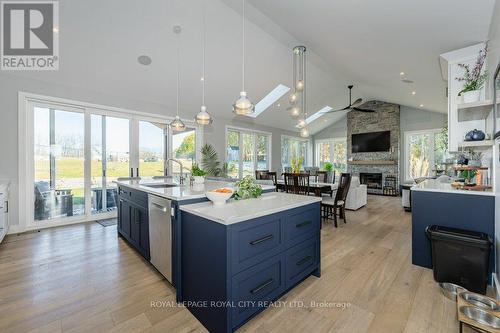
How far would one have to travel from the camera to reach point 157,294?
80.4 inches

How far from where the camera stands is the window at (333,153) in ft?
32.7

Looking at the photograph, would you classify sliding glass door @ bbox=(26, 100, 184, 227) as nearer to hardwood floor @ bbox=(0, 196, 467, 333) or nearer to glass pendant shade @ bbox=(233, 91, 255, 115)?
hardwood floor @ bbox=(0, 196, 467, 333)

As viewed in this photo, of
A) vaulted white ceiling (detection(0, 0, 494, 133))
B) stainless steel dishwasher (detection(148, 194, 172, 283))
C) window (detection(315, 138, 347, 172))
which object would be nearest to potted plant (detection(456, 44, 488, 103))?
vaulted white ceiling (detection(0, 0, 494, 133))

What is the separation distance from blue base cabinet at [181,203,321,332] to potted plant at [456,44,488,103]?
226cm

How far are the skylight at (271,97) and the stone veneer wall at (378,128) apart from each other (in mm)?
4369


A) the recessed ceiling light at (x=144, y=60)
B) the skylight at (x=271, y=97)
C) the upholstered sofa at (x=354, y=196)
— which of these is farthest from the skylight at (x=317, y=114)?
the recessed ceiling light at (x=144, y=60)

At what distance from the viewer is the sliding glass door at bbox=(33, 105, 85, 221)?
3.95 m

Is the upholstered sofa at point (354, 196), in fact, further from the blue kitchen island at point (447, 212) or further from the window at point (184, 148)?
the window at point (184, 148)

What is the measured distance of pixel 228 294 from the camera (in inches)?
56.1

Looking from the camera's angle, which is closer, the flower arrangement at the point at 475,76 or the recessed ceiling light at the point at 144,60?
the flower arrangement at the point at 475,76

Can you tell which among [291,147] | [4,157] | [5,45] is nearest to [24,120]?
[4,157]

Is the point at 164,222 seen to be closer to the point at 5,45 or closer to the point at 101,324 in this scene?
the point at 101,324

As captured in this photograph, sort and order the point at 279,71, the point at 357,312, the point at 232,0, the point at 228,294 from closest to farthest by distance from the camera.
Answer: the point at 228,294 < the point at 357,312 < the point at 232,0 < the point at 279,71

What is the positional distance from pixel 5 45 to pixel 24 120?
1.14m
